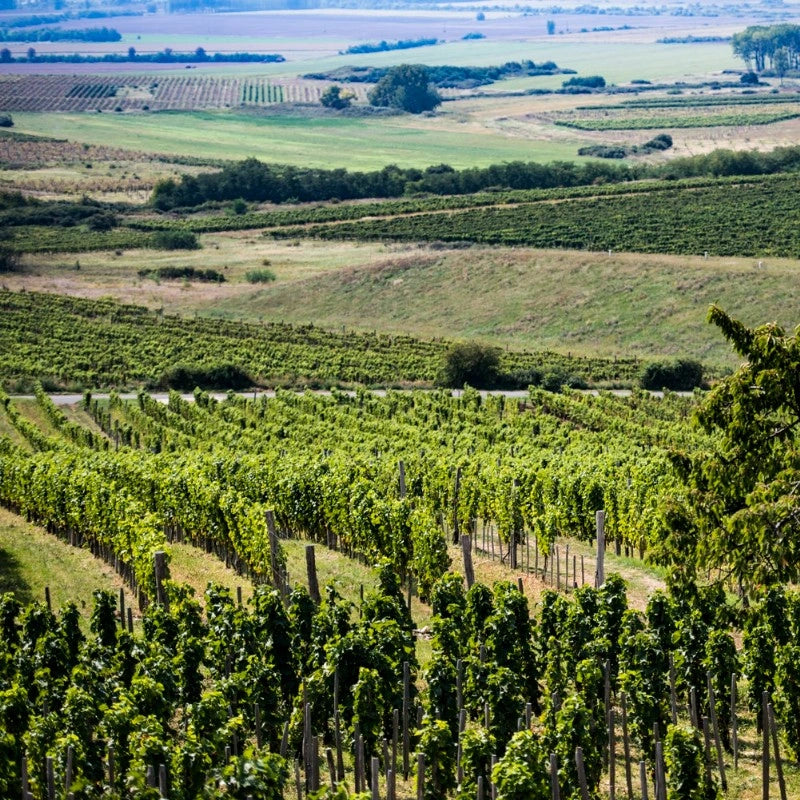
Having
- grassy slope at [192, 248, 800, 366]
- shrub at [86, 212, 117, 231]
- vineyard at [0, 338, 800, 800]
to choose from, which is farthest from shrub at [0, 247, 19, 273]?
vineyard at [0, 338, 800, 800]

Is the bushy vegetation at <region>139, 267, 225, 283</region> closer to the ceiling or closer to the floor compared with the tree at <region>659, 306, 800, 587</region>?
closer to the floor

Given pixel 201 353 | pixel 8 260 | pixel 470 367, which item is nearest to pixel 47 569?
pixel 470 367

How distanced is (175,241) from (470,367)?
201ft

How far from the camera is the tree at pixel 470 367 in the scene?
78750 millimetres

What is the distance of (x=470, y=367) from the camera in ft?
258

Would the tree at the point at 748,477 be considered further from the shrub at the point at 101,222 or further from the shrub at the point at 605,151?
the shrub at the point at 605,151

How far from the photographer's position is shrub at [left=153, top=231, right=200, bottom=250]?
13275cm

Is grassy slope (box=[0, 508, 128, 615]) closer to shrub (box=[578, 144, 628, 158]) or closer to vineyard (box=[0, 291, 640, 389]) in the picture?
vineyard (box=[0, 291, 640, 389])

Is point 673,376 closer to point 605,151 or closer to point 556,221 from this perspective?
point 556,221

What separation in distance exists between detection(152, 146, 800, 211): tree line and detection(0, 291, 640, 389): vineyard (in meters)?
62.7

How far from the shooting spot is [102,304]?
10538 centimetres

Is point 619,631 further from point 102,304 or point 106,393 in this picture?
point 102,304

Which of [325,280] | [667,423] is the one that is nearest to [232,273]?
[325,280]

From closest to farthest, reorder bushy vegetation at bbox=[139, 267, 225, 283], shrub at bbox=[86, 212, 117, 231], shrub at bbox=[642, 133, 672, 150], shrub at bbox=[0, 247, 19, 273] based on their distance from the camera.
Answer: bushy vegetation at bbox=[139, 267, 225, 283]
shrub at bbox=[0, 247, 19, 273]
shrub at bbox=[86, 212, 117, 231]
shrub at bbox=[642, 133, 672, 150]
